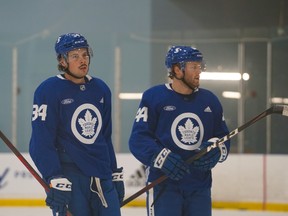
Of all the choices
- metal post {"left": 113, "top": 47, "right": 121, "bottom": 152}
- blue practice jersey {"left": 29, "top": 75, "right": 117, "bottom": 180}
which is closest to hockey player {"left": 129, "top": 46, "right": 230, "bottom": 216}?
blue practice jersey {"left": 29, "top": 75, "right": 117, "bottom": 180}

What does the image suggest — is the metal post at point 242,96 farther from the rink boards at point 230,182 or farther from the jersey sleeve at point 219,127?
the jersey sleeve at point 219,127

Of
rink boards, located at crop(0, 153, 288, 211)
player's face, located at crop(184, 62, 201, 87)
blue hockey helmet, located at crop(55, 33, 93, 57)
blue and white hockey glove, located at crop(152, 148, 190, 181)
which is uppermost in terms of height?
blue hockey helmet, located at crop(55, 33, 93, 57)

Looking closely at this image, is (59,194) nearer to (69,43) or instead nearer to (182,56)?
(69,43)

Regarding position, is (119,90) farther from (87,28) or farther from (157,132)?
(157,132)

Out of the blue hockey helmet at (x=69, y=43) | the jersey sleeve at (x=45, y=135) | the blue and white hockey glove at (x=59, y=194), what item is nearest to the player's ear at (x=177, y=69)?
the blue hockey helmet at (x=69, y=43)

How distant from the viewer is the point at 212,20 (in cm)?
711

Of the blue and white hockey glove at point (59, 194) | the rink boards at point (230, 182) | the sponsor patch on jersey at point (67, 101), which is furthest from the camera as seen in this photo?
the rink boards at point (230, 182)

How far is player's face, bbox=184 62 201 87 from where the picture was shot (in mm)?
3129

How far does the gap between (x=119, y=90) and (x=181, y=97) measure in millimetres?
3557

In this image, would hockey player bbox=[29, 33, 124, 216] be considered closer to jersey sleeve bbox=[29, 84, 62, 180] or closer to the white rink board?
jersey sleeve bbox=[29, 84, 62, 180]

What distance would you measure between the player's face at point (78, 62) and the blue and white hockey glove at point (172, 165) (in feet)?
1.51

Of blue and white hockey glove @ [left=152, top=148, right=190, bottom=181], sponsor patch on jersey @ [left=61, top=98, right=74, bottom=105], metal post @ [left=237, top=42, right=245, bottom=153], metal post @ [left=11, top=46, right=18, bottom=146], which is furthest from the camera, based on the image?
metal post @ [left=237, top=42, right=245, bottom=153]

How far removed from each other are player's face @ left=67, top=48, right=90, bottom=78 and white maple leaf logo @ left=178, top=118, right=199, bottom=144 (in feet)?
1.57

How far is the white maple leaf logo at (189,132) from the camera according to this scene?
3.07 m
